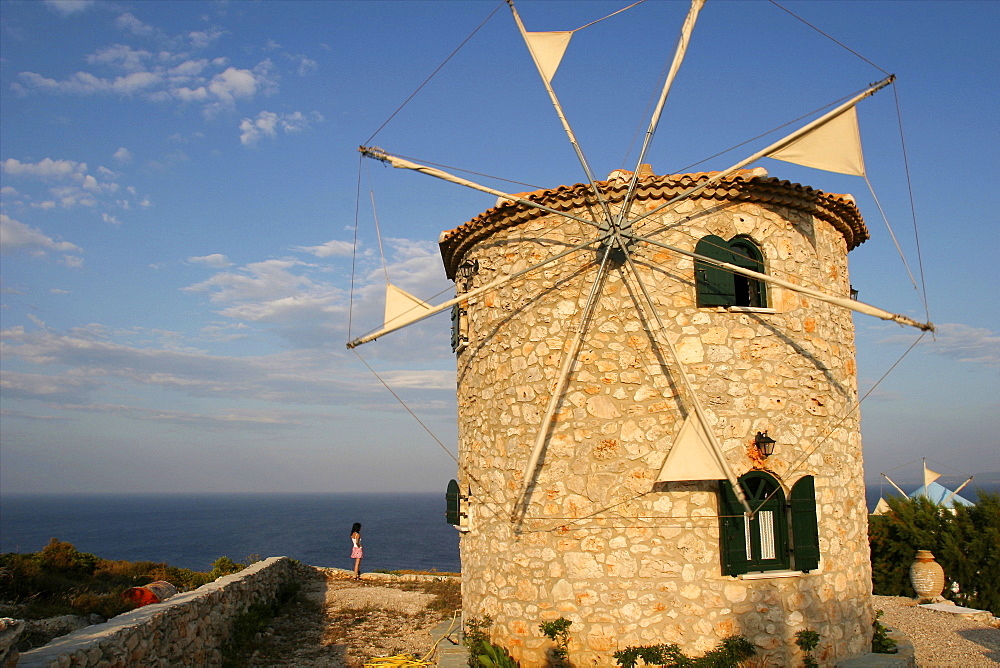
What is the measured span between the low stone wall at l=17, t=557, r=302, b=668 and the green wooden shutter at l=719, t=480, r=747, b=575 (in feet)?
21.4

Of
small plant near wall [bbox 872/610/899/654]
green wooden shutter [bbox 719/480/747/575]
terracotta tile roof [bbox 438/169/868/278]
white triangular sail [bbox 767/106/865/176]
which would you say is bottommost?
small plant near wall [bbox 872/610/899/654]

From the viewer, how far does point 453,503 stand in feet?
32.0

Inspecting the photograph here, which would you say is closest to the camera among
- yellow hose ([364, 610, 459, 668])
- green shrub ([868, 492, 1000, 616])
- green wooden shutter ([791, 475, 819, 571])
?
green wooden shutter ([791, 475, 819, 571])

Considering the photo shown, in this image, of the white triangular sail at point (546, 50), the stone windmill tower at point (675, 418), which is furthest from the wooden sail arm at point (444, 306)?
the white triangular sail at point (546, 50)

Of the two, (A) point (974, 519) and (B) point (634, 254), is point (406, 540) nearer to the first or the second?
(A) point (974, 519)

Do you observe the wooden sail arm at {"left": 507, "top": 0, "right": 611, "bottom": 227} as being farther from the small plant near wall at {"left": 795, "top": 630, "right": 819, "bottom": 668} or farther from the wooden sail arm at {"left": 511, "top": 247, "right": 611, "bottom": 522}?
the small plant near wall at {"left": 795, "top": 630, "right": 819, "bottom": 668}

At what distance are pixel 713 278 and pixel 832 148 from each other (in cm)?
200

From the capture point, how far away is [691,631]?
23.9ft

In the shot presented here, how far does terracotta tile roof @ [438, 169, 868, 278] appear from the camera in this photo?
7.93 m

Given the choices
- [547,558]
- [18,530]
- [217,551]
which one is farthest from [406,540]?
[547,558]

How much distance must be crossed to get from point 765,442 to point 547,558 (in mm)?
3009

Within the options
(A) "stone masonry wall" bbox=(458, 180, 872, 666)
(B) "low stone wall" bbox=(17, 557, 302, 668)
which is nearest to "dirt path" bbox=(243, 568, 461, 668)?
(B) "low stone wall" bbox=(17, 557, 302, 668)

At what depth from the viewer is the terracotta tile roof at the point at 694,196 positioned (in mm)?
7934

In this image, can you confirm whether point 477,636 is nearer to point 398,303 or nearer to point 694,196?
point 398,303
